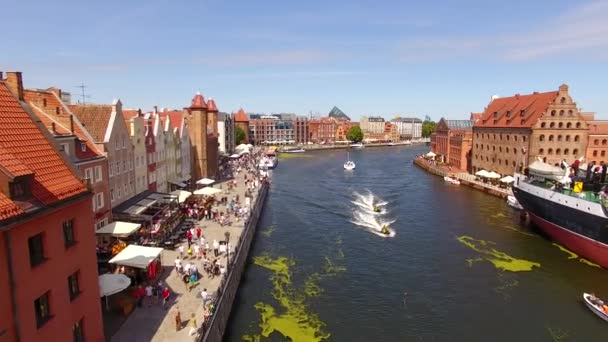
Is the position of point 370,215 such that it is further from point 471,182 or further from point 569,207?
point 471,182

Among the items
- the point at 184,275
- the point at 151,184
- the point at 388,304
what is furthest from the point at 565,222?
the point at 151,184

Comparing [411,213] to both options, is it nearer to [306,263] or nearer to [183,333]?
[306,263]

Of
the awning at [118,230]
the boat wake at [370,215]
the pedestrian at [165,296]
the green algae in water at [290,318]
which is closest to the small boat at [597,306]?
the green algae in water at [290,318]

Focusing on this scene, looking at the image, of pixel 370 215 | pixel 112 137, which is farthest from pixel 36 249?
pixel 370 215

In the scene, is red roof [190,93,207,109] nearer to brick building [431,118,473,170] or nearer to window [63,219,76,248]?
window [63,219,76,248]

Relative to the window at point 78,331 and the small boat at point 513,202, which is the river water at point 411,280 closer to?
the small boat at point 513,202

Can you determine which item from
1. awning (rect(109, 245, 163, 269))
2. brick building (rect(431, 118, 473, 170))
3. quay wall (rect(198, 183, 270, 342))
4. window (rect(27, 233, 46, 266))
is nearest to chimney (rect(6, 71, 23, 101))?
awning (rect(109, 245, 163, 269))
